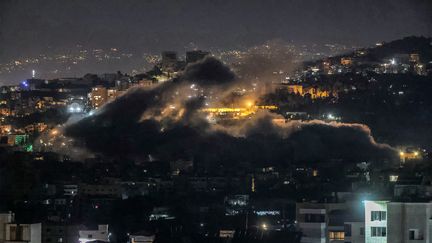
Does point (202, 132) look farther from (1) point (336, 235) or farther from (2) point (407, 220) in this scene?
(2) point (407, 220)

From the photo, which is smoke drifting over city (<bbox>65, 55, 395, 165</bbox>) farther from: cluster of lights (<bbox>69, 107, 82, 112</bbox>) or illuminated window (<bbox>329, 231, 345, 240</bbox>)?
illuminated window (<bbox>329, 231, 345, 240</bbox>)

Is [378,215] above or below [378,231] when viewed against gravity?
above

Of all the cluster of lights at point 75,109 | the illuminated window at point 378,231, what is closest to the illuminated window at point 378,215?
the illuminated window at point 378,231

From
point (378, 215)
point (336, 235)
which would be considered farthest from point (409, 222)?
point (336, 235)

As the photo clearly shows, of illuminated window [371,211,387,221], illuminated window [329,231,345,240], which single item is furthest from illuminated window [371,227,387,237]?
illuminated window [329,231,345,240]

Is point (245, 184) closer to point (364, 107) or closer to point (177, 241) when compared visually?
point (364, 107)

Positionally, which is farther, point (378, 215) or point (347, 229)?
point (347, 229)

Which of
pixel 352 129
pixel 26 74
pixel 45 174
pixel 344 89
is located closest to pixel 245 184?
pixel 45 174

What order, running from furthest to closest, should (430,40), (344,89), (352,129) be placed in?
(430,40), (344,89), (352,129)

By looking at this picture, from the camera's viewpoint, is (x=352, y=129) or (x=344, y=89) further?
(x=344, y=89)
